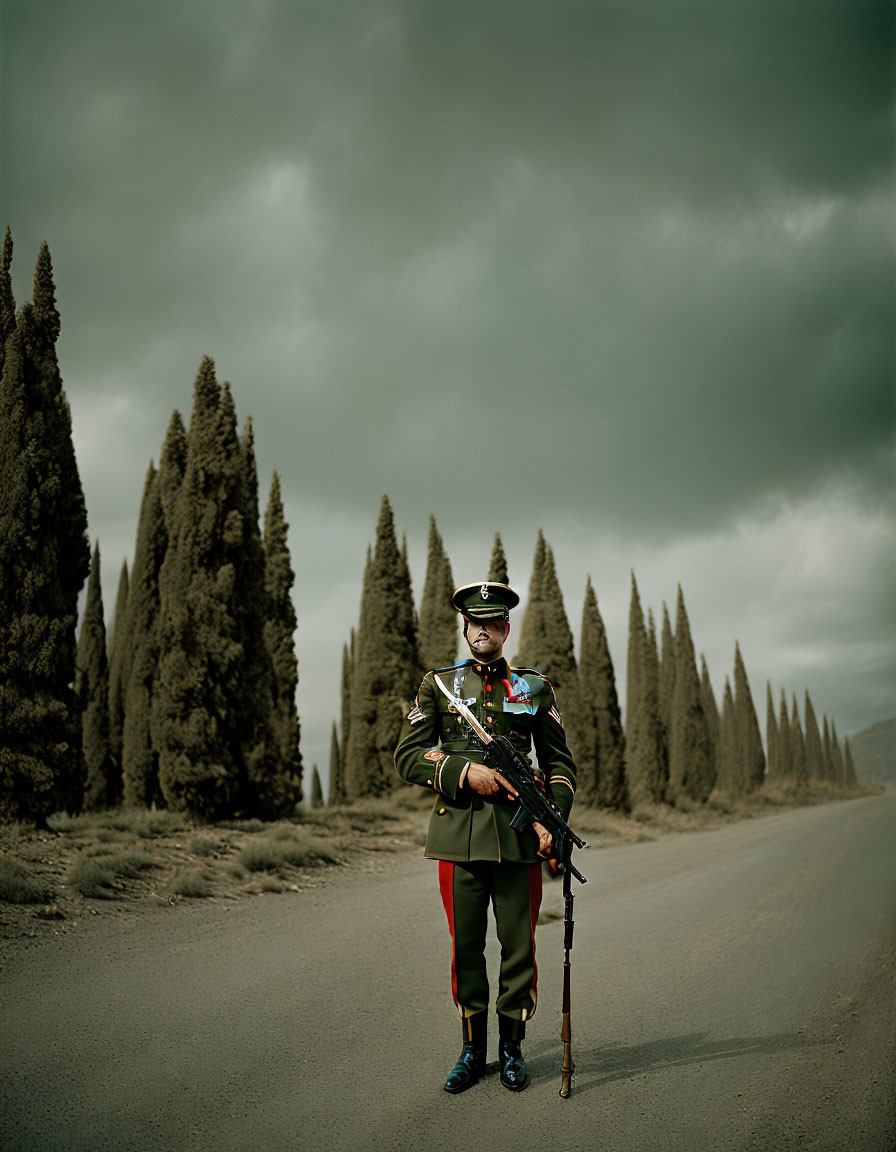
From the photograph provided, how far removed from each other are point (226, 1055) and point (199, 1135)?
0.90 metres

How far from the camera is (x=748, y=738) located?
56625 millimetres

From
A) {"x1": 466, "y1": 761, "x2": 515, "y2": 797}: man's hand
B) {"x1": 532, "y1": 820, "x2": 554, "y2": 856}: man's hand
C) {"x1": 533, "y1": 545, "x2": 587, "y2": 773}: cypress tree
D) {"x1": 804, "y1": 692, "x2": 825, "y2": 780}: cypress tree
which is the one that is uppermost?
{"x1": 533, "y1": 545, "x2": 587, "y2": 773}: cypress tree

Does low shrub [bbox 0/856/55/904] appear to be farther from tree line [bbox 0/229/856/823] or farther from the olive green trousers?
the olive green trousers

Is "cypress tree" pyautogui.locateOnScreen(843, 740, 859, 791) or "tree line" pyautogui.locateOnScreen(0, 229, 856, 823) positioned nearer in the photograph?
"tree line" pyautogui.locateOnScreen(0, 229, 856, 823)

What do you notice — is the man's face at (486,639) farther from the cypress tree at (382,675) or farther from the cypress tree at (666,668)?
the cypress tree at (666,668)

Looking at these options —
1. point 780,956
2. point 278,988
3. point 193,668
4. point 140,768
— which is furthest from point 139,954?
point 140,768

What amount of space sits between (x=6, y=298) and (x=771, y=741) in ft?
241

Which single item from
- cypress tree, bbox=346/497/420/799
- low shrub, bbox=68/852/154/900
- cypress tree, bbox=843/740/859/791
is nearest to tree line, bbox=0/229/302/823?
low shrub, bbox=68/852/154/900

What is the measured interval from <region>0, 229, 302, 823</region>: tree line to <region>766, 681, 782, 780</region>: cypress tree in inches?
2354

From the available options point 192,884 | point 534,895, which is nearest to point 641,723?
point 192,884

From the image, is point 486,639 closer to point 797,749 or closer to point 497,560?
point 497,560

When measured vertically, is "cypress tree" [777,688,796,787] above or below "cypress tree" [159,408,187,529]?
below

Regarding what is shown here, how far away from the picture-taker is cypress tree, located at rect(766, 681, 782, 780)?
70000mm

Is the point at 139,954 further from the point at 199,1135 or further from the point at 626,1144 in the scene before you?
the point at 626,1144
